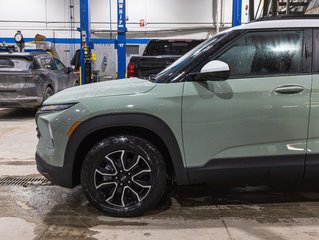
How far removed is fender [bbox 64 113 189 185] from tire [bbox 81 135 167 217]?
0.14 m

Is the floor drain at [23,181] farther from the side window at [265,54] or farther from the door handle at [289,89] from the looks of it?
the door handle at [289,89]

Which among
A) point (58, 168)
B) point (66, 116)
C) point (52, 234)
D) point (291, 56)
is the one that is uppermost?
point (291, 56)

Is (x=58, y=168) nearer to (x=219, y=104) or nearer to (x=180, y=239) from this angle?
(x=180, y=239)

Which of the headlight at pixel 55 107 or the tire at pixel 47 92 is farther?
the tire at pixel 47 92

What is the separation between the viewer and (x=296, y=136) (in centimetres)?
344

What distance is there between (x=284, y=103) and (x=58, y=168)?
2055mm

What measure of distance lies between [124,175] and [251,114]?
4.06 ft

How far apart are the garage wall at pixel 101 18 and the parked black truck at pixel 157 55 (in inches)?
357

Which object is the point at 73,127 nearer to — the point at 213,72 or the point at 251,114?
the point at 213,72

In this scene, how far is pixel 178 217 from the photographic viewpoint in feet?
12.1

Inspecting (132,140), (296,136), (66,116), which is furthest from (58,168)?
(296,136)

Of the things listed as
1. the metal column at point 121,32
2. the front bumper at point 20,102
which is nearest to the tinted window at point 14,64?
the front bumper at point 20,102

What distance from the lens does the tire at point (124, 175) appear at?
11.4ft

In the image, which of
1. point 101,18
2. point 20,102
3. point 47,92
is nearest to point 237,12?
point 47,92
